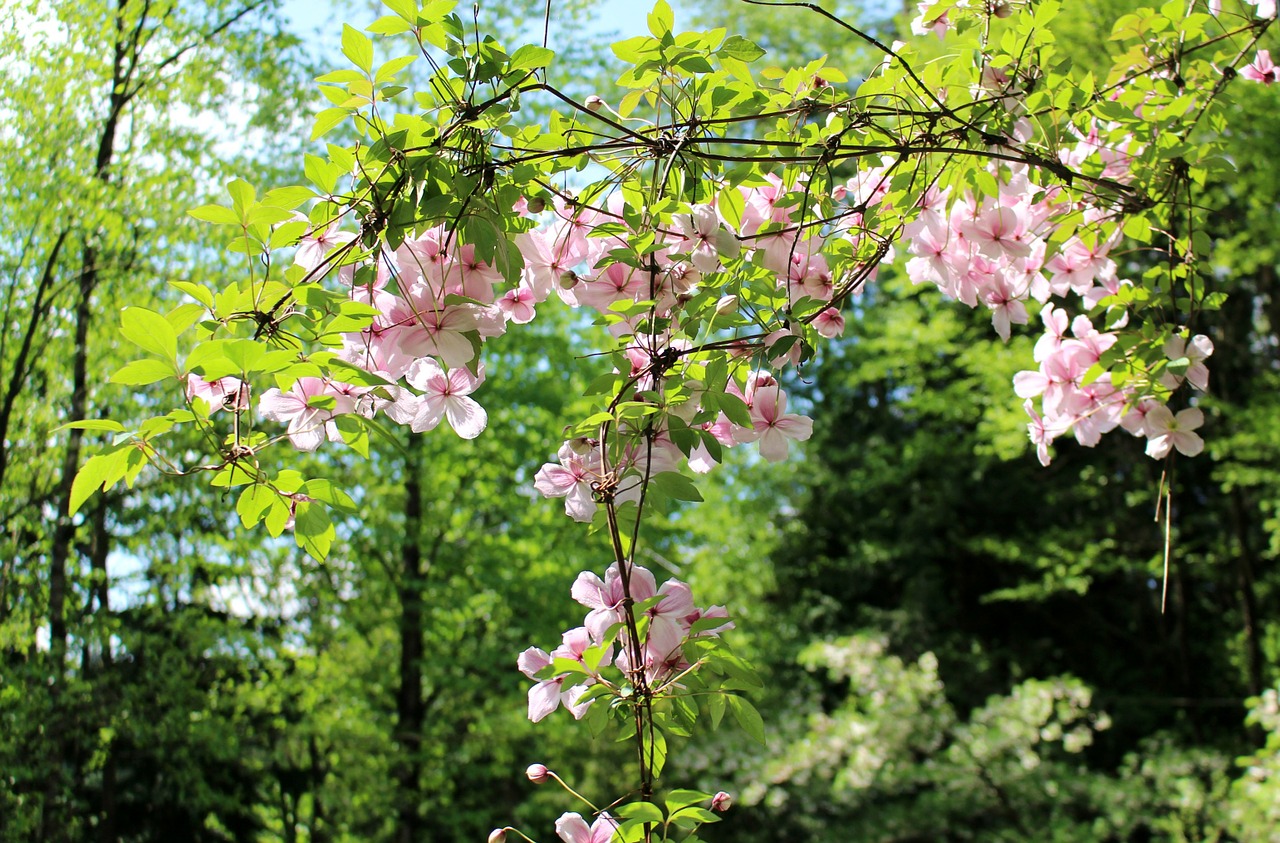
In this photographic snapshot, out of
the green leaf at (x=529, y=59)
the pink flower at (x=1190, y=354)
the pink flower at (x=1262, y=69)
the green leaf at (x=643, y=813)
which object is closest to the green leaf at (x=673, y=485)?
the green leaf at (x=643, y=813)

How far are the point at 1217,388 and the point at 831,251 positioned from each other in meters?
7.46

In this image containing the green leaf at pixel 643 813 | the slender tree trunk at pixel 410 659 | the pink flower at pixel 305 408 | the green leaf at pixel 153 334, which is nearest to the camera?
the green leaf at pixel 153 334

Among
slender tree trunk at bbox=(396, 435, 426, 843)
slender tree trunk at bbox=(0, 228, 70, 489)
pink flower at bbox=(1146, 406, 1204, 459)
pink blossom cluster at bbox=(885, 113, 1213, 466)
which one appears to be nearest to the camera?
pink blossom cluster at bbox=(885, 113, 1213, 466)

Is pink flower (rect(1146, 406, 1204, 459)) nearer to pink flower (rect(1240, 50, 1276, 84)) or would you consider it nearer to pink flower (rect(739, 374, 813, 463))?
pink flower (rect(1240, 50, 1276, 84))

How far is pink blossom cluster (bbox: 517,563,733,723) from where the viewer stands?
96cm

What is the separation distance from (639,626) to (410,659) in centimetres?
511

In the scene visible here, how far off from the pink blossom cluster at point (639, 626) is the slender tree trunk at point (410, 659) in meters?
4.53

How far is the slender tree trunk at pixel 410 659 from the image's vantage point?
548cm

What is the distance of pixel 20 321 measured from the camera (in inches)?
148

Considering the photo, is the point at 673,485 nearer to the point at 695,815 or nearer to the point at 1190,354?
the point at 695,815

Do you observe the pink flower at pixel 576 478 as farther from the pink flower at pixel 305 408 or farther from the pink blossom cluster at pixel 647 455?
the pink flower at pixel 305 408

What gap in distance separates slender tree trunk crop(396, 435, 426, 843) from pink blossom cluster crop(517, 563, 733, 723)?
178 inches

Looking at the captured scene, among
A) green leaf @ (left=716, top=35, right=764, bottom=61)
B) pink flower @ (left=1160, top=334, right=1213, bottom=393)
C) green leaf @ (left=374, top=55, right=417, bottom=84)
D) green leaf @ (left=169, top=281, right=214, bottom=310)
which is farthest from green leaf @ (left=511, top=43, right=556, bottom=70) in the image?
pink flower @ (left=1160, top=334, right=1213, bottom=393)

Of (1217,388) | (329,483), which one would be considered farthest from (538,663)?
(1217,388)
